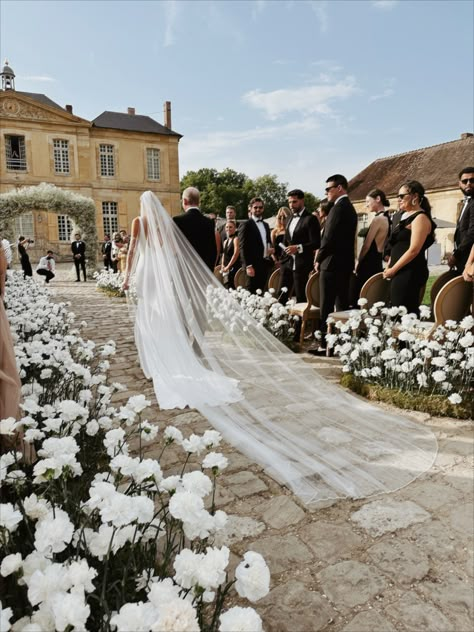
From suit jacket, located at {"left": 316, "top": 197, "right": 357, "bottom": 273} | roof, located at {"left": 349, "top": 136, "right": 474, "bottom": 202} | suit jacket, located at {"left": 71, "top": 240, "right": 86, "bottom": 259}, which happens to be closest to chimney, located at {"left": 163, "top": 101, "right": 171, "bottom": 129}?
roof, located at {"left": 349, "top": 136, "right": 474, "bottom": 202}

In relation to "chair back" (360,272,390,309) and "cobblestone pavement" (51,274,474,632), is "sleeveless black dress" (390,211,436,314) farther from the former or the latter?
"cobblestone pavement" (51,274,474,632)

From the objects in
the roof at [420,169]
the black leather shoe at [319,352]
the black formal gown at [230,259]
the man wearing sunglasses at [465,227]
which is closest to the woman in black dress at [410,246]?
the man wearing sunglasses at [465,227]

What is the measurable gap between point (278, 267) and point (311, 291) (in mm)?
1702

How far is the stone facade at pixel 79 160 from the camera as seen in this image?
36.0m

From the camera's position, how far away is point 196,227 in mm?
5945

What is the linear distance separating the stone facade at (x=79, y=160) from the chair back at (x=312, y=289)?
110ft

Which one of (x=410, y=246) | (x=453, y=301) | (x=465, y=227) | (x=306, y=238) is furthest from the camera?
(x=306, y=238)

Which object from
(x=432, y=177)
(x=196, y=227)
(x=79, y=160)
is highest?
(x=79, y=160)

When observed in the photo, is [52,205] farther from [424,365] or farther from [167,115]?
[167,115]

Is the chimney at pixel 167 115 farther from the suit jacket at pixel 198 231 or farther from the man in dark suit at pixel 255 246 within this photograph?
the suit jacket at pixel 198 231

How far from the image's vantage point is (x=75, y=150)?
37531mm

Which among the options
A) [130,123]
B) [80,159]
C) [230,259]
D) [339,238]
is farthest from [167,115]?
[339,238]

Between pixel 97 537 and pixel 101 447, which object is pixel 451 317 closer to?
pixel 101 447

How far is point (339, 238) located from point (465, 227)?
1.46 metres
